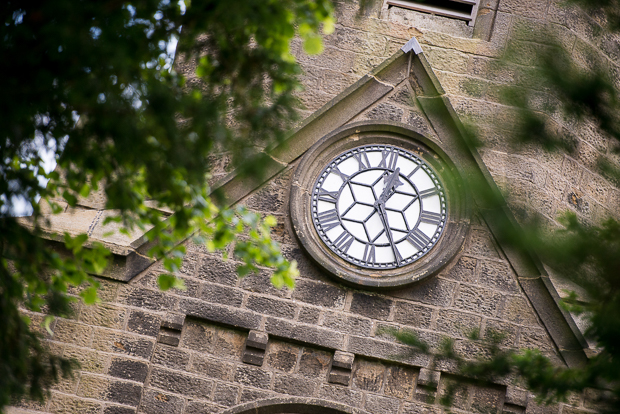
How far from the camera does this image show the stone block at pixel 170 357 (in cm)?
525

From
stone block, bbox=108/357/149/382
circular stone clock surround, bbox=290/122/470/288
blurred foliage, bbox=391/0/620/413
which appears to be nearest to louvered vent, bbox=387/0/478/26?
circular stone clock surround, bbox=290/122/470/288

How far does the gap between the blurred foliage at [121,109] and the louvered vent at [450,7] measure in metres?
4.37

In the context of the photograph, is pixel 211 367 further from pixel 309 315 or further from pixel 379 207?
pixel 379 207

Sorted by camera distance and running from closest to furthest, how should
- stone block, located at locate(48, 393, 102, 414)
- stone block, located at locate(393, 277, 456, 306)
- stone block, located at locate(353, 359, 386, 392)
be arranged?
stone block, located at locate(48, 393, 102, 414), stone block, located at locate(353, 359, 386, 392), stone block, located at locate(393, 277, 456, 306)

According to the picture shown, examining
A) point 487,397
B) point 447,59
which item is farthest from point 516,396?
point 447,59

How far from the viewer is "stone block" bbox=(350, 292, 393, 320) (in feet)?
18.1

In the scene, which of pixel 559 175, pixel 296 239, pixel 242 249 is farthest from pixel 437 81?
pixel 242 249

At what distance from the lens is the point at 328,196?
6074 mm

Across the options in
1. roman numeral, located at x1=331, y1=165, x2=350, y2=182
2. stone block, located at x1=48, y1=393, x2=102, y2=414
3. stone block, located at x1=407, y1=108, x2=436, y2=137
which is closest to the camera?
stone block, located at x1=48, y1=393, x2=102, y2=414

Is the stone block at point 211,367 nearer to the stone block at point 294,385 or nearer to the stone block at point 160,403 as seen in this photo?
the stone block at point 160,403

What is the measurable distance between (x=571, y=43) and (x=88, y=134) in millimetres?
5758

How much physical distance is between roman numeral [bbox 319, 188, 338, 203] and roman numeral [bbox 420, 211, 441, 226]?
0.81 m

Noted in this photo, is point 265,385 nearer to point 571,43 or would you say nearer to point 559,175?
point 559,175

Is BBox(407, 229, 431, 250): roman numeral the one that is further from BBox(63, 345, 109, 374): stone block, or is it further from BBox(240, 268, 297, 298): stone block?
BBox(63, 345, 109, 374): stone block
